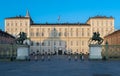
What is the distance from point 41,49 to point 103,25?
2731 cm

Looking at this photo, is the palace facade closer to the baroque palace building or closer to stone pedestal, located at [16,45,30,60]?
the baroque palace building

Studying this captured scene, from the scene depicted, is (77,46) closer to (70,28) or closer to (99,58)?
(70,28)

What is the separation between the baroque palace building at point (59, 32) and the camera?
120 m

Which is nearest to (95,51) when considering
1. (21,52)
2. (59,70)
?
(21,52)

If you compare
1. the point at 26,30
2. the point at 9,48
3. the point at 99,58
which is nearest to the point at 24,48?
the point at 9,48

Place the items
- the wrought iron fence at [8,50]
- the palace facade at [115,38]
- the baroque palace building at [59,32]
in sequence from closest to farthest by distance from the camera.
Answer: the wrought iron fence at [8,50] → the palace facade at [115,38] → the baroque palace building at [59,32]

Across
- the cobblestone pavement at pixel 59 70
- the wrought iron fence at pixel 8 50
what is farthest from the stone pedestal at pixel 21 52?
the cobblestone pavement at pixel 59 70

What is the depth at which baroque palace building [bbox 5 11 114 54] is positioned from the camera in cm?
11994

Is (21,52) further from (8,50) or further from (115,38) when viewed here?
(115,38)

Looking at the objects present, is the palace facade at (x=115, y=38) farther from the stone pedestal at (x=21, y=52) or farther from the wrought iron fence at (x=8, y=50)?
the stone pedestal at (x=21, y=52)

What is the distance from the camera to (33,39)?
122 meters

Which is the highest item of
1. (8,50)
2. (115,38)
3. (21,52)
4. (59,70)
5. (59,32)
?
(59,32)

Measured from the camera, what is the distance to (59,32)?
122688mm

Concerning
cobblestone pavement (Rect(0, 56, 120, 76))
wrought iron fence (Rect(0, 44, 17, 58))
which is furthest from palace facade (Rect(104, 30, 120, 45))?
cobblestone pavement (Rect(0, 56, 120, 76))
